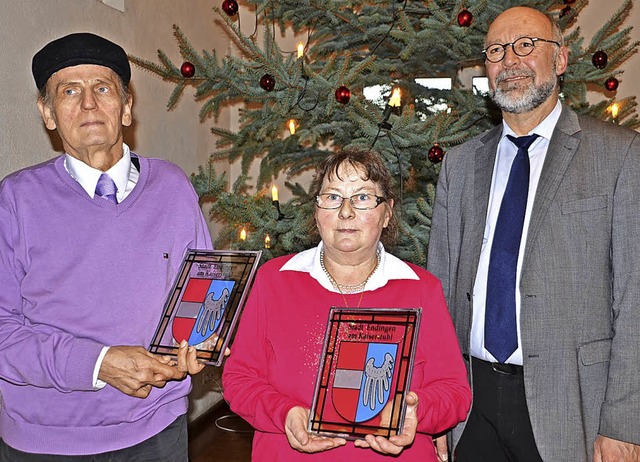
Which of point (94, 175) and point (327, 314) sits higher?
point (94, 175)

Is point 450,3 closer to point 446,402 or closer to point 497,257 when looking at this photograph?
point 497,257

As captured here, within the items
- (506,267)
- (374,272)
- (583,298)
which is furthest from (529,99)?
(374,272)

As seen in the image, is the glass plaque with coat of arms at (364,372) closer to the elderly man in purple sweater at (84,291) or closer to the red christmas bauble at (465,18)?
the elderly man in purple sweater at (84,291)

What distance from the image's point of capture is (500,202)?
7.83 ft

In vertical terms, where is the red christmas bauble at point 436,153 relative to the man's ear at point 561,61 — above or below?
above

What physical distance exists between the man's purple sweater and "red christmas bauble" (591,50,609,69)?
2690mm

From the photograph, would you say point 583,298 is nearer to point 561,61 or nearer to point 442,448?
point 442,448

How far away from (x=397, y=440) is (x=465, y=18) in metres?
Result: 2.43

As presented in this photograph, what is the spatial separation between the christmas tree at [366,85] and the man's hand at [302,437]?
180 centimetres

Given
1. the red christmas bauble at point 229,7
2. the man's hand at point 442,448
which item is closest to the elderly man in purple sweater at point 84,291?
the man's hand at point 442,448

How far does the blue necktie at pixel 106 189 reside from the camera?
200cm

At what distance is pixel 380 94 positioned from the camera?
449cm

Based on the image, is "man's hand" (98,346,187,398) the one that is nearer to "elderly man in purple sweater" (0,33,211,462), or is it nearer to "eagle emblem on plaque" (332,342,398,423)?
"elderly man in purple sweater" (0,33,211,462)

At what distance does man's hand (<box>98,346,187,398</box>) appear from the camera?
1849mm
